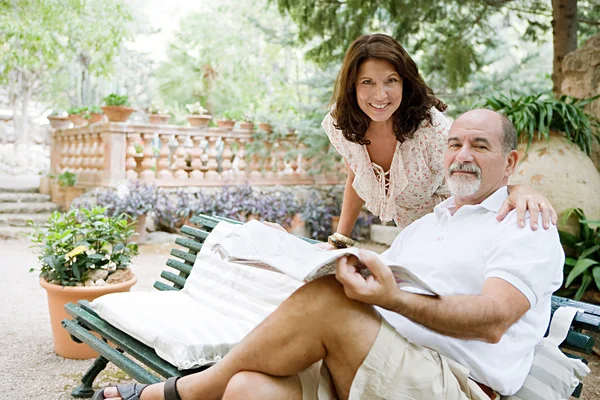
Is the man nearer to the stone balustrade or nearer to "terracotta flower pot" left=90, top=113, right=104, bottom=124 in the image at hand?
the stone balustrade

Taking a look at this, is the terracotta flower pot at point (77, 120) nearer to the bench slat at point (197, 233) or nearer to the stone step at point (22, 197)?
the stone step at point (22, 197)

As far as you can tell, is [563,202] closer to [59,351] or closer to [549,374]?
[549,374]

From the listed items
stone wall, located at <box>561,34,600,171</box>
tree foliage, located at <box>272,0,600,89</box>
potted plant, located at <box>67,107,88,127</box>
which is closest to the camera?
stone wall, located at <box>561,34,600,171</box>

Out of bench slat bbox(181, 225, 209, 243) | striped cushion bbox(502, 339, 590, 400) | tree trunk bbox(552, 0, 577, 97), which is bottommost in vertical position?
striped cushion bbox(502, 339, 590, 400)

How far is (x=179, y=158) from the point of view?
331 inches

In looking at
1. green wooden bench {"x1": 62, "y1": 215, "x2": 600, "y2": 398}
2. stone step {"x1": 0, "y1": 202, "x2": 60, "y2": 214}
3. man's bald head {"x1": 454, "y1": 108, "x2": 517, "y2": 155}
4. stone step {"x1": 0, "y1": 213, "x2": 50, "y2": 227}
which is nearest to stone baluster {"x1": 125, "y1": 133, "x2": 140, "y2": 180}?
stone step {"x1": 0, "y1": 213, "x2": 50, "y2": 227}

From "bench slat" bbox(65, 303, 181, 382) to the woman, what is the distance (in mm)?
780

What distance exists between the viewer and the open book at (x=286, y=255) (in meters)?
1.38

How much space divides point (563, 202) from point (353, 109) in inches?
94.0

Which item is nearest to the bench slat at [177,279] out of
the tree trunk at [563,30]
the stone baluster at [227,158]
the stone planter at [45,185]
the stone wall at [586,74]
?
the stone wall at [586,74]

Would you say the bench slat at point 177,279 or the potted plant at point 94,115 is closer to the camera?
the bench slat at point 177,279

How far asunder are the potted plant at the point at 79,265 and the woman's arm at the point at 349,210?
1.43 meters

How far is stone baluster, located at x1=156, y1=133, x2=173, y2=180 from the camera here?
8.23 m

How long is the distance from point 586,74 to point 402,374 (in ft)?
14.2
